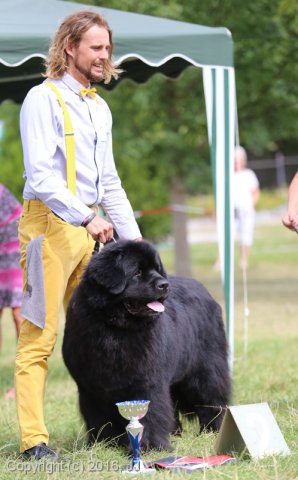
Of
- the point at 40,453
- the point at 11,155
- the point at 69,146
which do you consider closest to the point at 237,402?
the point at 40,453

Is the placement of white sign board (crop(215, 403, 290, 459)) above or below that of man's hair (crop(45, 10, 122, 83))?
below

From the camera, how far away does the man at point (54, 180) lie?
4.65 m

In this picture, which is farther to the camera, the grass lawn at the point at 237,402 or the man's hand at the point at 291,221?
the man's hand at the point at 291,221

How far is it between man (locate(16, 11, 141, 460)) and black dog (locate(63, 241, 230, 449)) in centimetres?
17

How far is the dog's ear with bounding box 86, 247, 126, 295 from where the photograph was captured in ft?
14.6

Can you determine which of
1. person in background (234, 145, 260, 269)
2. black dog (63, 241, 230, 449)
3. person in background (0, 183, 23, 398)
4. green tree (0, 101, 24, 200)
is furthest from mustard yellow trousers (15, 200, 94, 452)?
green tree (0, 101, 24, 200)

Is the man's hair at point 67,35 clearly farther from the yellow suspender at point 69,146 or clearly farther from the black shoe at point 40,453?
the black shoe at point 40,453

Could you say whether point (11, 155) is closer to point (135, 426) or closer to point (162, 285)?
point (162, 285)

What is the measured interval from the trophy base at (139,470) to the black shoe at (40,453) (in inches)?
17.6

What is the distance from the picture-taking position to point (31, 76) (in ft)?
28.1

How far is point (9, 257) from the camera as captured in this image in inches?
311

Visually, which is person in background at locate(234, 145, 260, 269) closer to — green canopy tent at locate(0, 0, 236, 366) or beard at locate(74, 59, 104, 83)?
green canopy tent at locate(0, 0, 236, 366)

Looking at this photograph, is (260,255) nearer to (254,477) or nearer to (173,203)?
(173,203)

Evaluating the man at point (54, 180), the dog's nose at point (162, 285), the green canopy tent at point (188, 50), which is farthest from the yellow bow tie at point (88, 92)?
the green canopy tent at point (188, 50)
